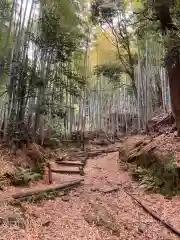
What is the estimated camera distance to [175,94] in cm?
543

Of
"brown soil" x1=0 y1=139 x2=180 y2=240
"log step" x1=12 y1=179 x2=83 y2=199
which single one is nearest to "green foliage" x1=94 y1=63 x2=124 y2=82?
"log step" x1=12 y1=179 x2=83 y2=199

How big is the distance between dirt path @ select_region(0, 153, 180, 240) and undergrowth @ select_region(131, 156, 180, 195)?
18 centimetres

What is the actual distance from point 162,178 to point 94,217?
66.1 inches

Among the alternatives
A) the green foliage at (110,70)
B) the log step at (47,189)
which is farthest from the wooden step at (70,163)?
the green foliage at (110,70)

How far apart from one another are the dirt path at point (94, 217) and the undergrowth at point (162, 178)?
0.60 feet

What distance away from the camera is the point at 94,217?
357cm

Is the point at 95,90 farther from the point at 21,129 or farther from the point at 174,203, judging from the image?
the point at 174,203

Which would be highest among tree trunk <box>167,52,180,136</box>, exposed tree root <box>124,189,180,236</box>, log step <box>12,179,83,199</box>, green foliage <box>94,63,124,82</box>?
green foliage <box>94,63,124,82</box>

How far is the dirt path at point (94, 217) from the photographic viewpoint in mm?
3061

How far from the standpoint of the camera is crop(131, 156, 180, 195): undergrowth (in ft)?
14.7

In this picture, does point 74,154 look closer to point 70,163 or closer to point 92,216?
point 70,163

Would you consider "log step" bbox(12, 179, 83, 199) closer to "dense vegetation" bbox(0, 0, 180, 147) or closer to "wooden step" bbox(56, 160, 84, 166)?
"dense vegetation" bbox(0, 0, 180, 147)

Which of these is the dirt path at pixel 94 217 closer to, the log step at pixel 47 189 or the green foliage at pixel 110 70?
the log step at pixel 47 189

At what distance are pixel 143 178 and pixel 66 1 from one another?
4311 millimetres
